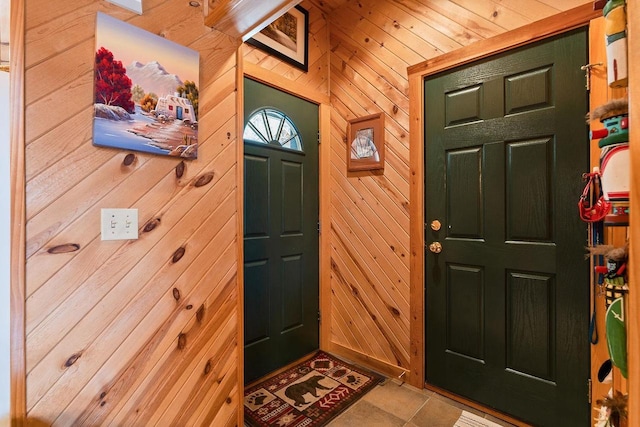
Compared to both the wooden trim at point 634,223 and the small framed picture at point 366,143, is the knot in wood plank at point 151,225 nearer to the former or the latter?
the wooden trim at point 634,223

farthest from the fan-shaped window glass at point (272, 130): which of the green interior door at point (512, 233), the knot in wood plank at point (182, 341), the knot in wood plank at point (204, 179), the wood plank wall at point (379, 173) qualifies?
the knot in wood plank at point (182, 341)

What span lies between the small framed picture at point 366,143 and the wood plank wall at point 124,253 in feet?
3.73

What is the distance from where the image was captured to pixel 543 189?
1.63m

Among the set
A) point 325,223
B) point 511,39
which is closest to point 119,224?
point 325,223

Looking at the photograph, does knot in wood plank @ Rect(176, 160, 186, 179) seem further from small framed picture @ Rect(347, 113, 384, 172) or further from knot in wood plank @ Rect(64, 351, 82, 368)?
small framed picture @ Rect(347, 113, 384, 172)

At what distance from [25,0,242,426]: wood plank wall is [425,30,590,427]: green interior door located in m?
1.32

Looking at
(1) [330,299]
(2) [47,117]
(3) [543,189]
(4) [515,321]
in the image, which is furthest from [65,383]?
(3) [543,189]

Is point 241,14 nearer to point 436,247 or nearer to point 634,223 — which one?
point 634,223

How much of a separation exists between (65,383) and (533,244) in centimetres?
218

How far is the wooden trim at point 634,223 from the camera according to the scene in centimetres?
58

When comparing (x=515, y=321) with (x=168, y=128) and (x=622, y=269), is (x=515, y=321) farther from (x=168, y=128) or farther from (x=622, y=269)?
(x=168, y=128)

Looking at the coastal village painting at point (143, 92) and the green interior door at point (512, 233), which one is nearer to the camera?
the coastal village painting at point (143, 92)

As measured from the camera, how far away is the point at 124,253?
116 cm

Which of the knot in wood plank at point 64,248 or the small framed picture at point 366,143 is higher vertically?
the small framed picture at point 366,143
